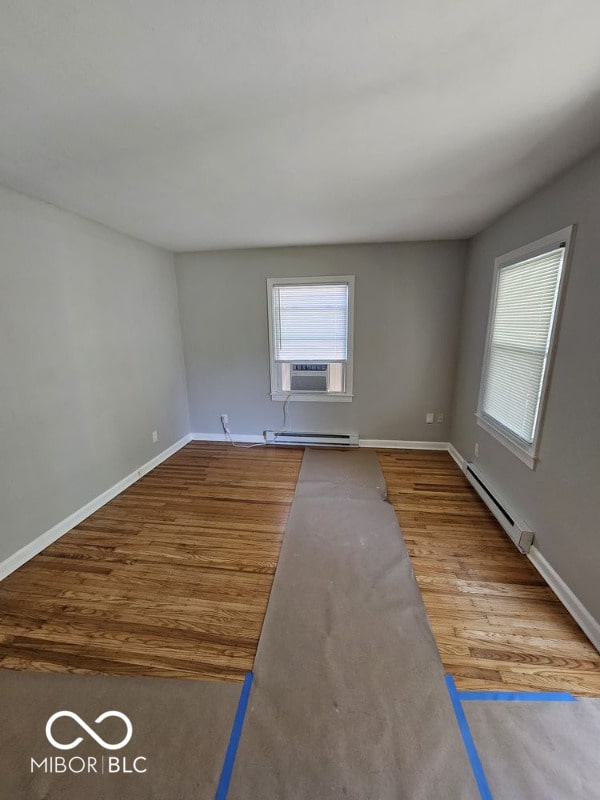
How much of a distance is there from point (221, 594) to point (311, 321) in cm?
282

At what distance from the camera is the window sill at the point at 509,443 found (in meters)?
2.08

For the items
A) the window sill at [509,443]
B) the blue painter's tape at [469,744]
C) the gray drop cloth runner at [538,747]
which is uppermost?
the window sill at [509,443]

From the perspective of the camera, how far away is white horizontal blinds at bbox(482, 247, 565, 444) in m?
2.00

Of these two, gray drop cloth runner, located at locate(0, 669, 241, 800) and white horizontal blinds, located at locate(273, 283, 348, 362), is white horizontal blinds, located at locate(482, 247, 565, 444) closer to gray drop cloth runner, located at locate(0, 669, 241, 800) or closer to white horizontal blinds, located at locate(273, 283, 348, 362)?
white horizontal blinds, located at locate(273, 283, 348, 362)

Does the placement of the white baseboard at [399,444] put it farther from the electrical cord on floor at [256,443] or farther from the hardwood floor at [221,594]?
the electrical cord on floor at [256,443]

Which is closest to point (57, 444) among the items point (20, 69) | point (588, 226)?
point (20, 69)

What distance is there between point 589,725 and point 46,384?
3357 mm

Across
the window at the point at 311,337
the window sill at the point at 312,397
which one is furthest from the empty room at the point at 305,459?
the window sill at the point at 312,397

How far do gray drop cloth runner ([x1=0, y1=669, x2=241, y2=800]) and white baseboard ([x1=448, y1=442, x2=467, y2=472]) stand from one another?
2748mm

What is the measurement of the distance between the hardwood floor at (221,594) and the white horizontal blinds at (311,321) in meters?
1.68

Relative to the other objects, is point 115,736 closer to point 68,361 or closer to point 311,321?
point 68,361

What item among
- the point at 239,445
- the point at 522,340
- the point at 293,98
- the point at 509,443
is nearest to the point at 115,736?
the point at 293,98

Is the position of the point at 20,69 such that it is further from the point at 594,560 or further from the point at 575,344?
the point at 594,560

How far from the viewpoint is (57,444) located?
229cm
